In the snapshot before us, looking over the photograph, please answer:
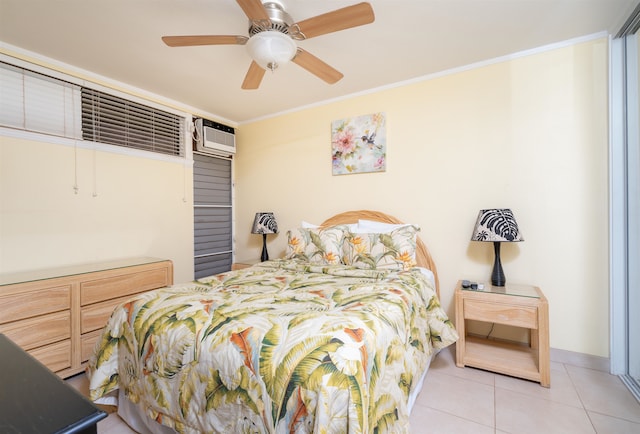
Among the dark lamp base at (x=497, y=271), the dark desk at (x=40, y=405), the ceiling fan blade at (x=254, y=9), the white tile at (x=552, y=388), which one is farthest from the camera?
the dark lamp base at (x=497, y=271)

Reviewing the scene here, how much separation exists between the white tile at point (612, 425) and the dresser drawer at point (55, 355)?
10.8 ft

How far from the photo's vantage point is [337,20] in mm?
1479

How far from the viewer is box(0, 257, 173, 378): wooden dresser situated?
1.85 m

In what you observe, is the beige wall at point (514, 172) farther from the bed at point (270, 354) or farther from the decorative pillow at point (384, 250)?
the bed at point (270, 354)

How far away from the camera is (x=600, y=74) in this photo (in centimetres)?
207

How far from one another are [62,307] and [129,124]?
1.74 meters

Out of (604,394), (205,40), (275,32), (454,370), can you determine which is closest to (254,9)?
(275,32)

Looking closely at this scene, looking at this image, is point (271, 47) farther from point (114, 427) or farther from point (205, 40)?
point (114, 427)

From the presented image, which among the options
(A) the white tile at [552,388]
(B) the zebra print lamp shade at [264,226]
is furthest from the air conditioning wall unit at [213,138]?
(A) the white tile at [552,388]

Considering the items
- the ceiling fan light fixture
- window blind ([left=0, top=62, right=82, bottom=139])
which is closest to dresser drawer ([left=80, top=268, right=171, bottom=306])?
window blind ([left=0, top=62, right=82, bottom=139])

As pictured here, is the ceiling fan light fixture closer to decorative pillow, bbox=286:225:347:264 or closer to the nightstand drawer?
decorative pillow, bbox=286:225:347:264

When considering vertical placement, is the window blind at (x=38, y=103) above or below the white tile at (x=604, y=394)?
above

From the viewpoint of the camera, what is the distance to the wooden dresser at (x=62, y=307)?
72.7 inches

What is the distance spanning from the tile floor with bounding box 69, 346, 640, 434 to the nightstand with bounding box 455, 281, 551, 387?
2.9 inches
